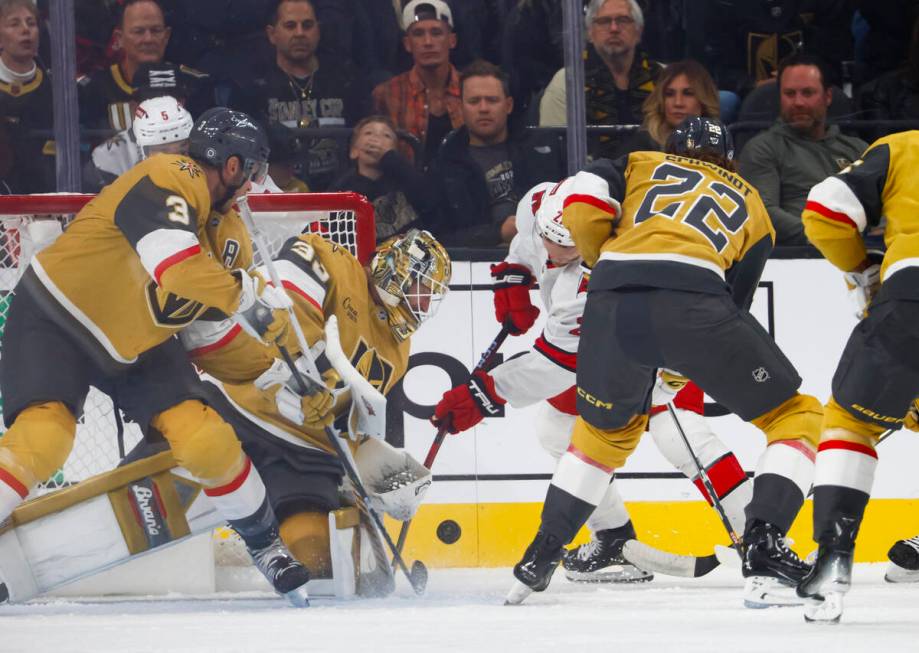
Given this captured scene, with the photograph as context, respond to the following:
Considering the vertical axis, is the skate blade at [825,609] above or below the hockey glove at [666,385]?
below

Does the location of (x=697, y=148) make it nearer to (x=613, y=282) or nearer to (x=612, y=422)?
(x=613, y=282)

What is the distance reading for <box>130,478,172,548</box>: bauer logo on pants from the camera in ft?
12.8

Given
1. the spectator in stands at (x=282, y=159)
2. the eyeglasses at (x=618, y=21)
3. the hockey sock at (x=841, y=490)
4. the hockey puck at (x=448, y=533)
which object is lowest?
the hockey puck at (x=448, y=533)

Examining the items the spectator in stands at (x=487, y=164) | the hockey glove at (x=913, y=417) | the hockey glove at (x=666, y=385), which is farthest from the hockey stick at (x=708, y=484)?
the spectator in stands at (x=487, y=164)

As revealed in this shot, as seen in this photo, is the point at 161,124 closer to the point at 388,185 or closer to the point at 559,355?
the point at 388,185

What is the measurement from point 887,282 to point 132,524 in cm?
199

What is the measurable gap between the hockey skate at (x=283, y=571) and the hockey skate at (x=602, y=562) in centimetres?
94

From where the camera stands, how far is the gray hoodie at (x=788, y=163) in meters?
4.96

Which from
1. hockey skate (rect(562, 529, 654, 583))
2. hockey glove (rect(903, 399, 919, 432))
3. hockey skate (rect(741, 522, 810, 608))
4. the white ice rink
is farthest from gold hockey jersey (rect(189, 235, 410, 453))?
hockey glove (rect(903, 399, 919, 432))

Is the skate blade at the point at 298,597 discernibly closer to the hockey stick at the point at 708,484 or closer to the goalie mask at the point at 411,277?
the goalie mask at the point at 411,277

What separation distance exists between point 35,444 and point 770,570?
171cm

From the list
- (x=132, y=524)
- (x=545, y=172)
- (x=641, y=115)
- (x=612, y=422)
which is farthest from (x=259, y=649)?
(x=641, y=115)

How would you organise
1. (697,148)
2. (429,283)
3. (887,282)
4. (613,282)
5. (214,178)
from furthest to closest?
(429,283), (214,178), (697,148), (613,282), (887,282)

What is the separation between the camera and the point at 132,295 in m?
3.83
